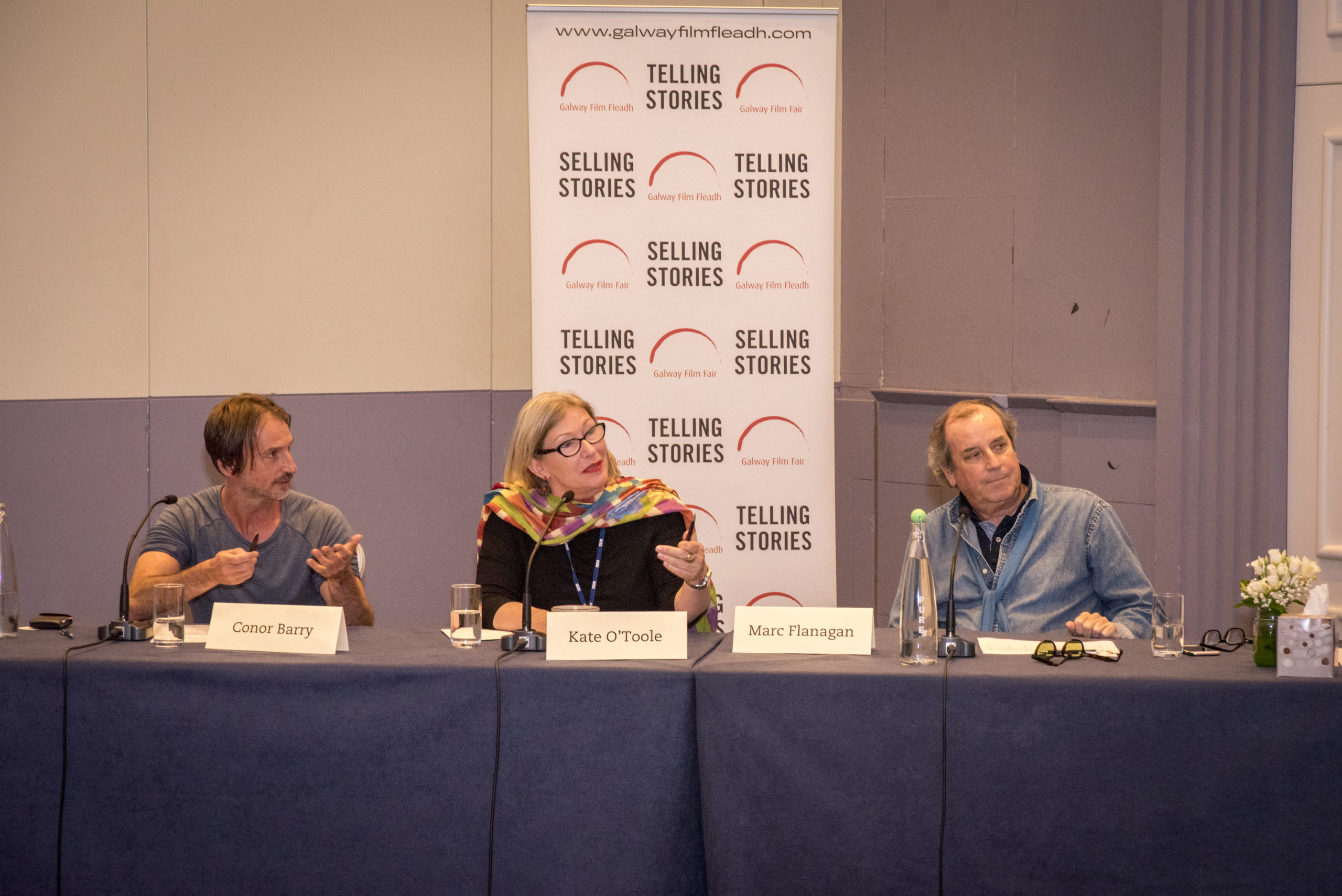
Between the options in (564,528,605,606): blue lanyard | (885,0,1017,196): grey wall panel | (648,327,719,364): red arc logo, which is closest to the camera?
(564,528,605,606): blue lanyard

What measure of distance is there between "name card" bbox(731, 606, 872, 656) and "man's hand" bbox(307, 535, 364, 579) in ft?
2.75

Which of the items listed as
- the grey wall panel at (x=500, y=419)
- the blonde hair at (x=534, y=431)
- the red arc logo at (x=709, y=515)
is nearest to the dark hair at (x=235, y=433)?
the blonde hair at (x=534, y=431)

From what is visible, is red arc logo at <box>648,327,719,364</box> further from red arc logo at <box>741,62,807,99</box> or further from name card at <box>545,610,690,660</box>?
name card at <box>545,610,690,660</box>

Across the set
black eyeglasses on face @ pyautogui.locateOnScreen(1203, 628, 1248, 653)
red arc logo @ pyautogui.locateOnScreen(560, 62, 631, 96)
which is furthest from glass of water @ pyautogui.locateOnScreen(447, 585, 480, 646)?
red arc logo @ pyautogui.locateOnScreen(560, 62, 631, 96)

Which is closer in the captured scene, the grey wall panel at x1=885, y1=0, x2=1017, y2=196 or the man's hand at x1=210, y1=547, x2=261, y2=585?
the man's hand at x1=210, y1=547, x2=261, y2=585

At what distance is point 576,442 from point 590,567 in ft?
1.00

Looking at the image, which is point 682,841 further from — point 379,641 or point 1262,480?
point 1262,480

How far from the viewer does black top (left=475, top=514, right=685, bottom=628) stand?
2504mm

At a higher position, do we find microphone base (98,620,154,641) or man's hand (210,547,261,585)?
man's hand (210,547,261,585)

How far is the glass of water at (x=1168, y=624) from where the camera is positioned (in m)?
1.95

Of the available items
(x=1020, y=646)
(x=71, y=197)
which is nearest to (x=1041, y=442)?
(x=1020, y=646)

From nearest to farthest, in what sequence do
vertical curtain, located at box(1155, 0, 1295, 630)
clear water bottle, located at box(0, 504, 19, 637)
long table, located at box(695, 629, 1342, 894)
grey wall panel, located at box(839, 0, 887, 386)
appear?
long table, located at box(695, 629, 1342, 894) < clear water bottle, located at box(0, 504, 19, 637) < vertical curtain, located at box(1155, 0, 1295, 630) < grey wall panel, located at box(839, 0, 887, 386)

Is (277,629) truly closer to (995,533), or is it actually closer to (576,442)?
(576,442)

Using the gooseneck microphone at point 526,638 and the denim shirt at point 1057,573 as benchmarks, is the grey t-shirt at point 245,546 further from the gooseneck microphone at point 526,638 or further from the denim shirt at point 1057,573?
the denim shirt at point 1057,573
